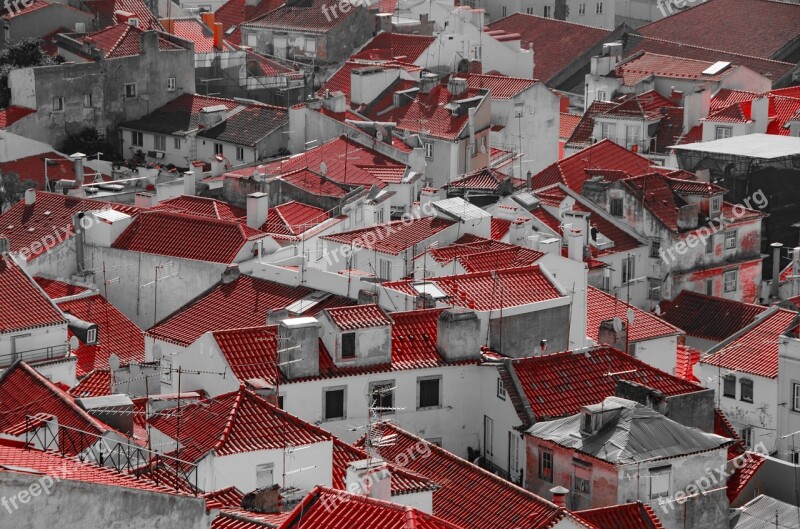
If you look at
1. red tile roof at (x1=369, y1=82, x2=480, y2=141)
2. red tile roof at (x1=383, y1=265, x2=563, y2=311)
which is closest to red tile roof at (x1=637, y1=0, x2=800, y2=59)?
red tile roof at (x1=369, y1=82, x2=480, y2=141)

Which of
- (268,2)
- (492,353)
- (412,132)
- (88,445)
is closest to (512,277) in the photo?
(492,353)

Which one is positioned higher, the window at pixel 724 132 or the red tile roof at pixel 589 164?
the red tile roof at pixel 589 164

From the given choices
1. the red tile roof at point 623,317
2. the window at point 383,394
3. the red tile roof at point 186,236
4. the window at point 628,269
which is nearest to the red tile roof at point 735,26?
the window at point 628,269

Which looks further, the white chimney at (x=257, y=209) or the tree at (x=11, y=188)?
the tree at (x=11, y=188)

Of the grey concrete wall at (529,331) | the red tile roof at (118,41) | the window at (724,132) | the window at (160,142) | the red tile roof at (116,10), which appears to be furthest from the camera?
the red tile roof at (116,10)

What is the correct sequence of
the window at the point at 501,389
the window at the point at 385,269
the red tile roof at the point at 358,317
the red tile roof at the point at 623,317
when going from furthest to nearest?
the red tile roof at the point at 623,317
the window at the point at 385,269
the window at the point at 501,389
the red tile roof at the point at 358,317

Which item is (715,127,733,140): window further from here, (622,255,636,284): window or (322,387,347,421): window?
(322,387,347,421): window

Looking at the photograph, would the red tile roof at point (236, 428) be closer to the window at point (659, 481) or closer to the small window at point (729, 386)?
the window at point (659, 481)

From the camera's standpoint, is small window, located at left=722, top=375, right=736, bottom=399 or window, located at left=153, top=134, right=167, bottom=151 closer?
small window, located at left=722, top=375, right=736, bottom=399
